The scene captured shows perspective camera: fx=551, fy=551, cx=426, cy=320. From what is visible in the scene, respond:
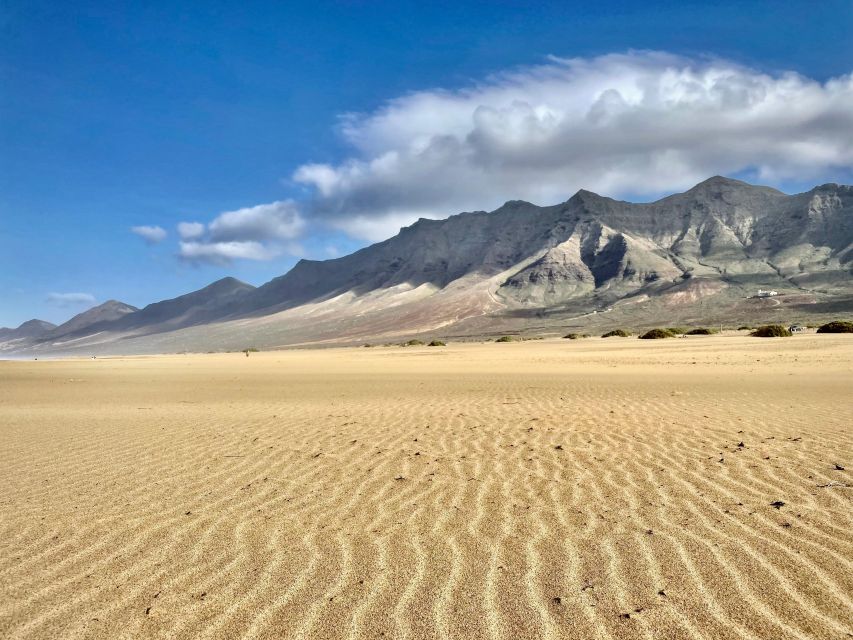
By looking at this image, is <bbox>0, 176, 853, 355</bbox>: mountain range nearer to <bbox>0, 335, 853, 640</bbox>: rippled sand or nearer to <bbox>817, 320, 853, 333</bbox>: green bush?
<bbox>817, 320, 853, 333</bbox>: green bush

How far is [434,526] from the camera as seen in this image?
5320mm

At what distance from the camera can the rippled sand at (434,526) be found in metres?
3.72

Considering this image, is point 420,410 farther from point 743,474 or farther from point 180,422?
point 743,474

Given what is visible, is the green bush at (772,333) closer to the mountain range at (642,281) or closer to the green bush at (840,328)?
the green bush at (840,328)

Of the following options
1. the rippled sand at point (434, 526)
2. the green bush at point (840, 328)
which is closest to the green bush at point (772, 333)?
the green bush at point (840, 328)

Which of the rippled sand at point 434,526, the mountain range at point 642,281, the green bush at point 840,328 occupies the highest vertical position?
the mountain range at point 642,281

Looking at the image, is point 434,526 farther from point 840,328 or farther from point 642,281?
point 642,281

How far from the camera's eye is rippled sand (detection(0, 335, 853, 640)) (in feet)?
12.2

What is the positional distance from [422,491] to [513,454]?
2.25m

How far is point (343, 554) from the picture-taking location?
4.70m

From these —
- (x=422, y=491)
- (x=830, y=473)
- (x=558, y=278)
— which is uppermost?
(x=558, y=278)

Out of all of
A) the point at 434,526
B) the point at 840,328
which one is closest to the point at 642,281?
the point at 840,328

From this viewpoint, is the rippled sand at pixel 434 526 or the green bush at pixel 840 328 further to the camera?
the green bush at pixel 840 328

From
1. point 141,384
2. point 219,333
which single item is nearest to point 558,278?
point 219,333
